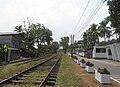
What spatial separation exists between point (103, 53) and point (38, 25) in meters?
49.0

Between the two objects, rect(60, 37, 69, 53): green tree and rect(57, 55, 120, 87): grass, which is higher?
rect(60, 37, 69, 53): green tree

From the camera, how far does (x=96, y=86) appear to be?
12898mm

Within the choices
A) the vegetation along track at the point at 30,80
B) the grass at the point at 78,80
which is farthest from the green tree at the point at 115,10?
the vegetation along track at the point at 30,80

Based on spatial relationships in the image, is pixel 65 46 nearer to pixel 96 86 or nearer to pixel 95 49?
pixel 95 49

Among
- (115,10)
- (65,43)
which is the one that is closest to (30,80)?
(115,10)

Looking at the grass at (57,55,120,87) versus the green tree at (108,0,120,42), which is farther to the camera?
the green tree at (108,0,120,42)

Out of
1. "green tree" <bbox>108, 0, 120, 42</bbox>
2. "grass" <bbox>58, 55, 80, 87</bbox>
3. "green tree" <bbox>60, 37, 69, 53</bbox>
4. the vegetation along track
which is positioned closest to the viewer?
the vegetation along track

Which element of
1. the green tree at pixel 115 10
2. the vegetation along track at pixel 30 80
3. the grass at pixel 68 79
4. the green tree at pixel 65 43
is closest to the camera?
the vegetation along track at pixel 30 80

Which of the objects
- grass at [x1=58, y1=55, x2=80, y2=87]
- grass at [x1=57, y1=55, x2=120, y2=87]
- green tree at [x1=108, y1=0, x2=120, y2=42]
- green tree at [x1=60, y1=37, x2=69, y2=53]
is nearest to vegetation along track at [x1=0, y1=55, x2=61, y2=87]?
grass at [x1=58, y1=55, x2=80, y2=87]

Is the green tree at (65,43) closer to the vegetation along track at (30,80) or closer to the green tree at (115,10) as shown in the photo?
the green tree at (115,10)

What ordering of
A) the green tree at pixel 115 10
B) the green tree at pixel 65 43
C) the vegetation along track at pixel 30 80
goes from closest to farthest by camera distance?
the vegetation along track at pixel 30 80 < the green tree at pixel 115 10 < the green tree at pixel 65 43

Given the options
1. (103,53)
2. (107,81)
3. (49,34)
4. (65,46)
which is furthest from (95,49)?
(65,46)

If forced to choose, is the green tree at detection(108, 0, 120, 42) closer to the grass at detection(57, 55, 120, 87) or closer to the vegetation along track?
the grass at detection(57, 55, 120, 87)

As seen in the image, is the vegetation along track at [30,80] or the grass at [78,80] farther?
the grass at [78,80]
